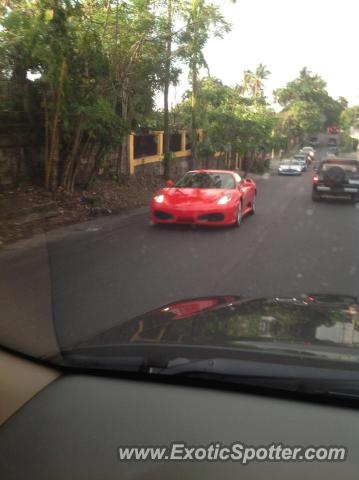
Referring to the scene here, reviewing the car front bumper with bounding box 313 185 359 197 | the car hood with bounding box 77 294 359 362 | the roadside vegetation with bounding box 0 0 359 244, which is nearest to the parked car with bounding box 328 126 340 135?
the roadside vegetation with bounding box 0 0 359 244

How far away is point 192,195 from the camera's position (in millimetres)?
10867

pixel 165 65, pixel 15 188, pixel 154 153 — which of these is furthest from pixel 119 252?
pixel 154 153

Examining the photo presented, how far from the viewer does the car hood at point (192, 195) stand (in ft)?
34.8

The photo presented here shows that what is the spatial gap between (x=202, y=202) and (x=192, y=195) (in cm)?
41

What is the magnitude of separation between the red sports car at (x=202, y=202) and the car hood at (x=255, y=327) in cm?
698

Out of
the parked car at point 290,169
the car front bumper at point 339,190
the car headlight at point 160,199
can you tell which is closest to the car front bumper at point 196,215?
the car headlight at point 160,199

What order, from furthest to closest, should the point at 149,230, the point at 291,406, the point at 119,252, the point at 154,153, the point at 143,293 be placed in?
the point at 154,153 → the point at 149,230 → the point at 119,252 → the point at 143,293 → the point at 291,406

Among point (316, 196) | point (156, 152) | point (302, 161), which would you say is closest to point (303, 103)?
point (302, 161)

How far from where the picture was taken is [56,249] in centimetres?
858

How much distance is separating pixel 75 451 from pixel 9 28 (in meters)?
11.3

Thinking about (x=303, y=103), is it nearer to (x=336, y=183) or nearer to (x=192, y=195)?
(x=336, y=183)

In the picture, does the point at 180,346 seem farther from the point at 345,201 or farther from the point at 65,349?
the point at 345,201

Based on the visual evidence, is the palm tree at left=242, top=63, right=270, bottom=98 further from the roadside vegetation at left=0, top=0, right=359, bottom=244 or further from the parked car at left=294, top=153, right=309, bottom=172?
the roadside vegetation at left=0, top=0, right=359, bottom=244

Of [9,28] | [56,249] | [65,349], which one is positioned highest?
[9,28]
